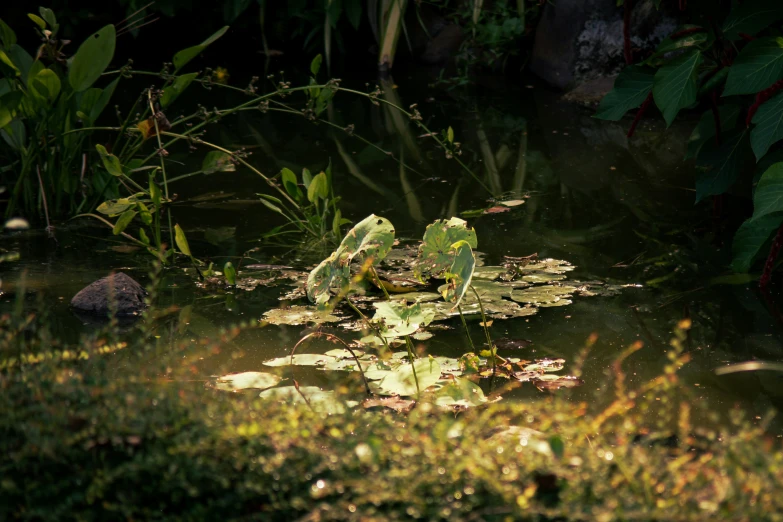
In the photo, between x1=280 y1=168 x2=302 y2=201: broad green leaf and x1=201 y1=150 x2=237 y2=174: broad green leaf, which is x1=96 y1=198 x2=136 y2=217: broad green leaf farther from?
x1=280 y1=168 x2=302 y2=201: broad green leaf

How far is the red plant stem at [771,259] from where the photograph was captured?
95.4 inches

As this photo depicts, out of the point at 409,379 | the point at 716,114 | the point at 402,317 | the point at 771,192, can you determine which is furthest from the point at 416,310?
the point at 716,114

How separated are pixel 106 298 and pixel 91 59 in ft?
2.91

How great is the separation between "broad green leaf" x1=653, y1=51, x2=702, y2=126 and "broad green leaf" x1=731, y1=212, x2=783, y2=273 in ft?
1.22

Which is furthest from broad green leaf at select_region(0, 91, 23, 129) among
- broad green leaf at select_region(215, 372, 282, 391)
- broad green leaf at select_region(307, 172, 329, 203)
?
broad green leaf at select_region(215, 372, 282, 391)

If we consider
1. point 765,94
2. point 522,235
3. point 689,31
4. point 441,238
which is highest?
point 689,31

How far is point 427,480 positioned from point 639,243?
6.97 ft

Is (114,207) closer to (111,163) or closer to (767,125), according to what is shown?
(111,163)

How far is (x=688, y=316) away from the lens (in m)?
2.38

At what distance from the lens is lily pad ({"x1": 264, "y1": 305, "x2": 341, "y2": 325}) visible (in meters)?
2.36

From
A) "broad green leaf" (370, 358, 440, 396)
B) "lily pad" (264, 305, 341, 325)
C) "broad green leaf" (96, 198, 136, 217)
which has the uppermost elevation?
"broad green leaf" (96, 198, 136, 217)

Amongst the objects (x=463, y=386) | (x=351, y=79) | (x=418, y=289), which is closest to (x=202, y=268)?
(x=418, y=289)

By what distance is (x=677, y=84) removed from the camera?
2547 millimetres

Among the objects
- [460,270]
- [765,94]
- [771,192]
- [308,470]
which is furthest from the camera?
[765,94]
